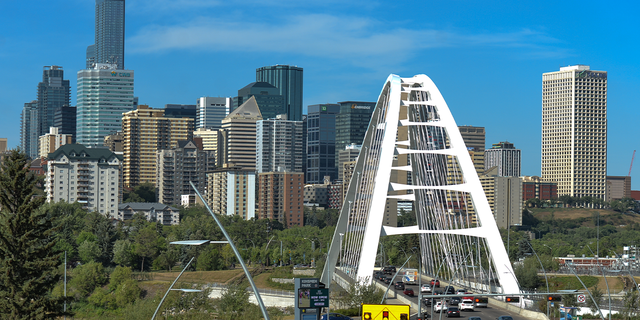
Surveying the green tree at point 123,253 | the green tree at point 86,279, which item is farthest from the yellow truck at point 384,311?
the green tree at point 123,253

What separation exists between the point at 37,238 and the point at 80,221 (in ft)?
298

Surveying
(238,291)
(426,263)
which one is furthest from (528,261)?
(238,291)

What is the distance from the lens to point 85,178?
180375 millimetres

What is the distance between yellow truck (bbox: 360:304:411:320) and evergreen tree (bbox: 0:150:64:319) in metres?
14.9

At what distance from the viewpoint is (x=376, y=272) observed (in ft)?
326

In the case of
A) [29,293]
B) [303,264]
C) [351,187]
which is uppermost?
[351,187]

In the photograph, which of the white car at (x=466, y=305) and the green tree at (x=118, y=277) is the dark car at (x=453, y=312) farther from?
the green tree at (x=118, y=277)

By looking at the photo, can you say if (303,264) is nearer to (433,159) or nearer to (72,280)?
(72,280)

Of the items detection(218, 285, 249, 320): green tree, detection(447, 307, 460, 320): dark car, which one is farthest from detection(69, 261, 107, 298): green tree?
detection(447, 307, 460, 320): dark car

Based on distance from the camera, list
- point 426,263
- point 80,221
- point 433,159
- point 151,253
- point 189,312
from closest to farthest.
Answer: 1. point 189,312
2. point 433,159
3. point 426,263
4. point 151,253
5. point 80,221

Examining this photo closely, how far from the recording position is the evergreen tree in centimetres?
4122

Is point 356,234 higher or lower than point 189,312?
higher

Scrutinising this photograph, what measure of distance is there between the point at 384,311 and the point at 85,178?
5775 inches

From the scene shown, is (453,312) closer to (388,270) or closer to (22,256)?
(22,256)
